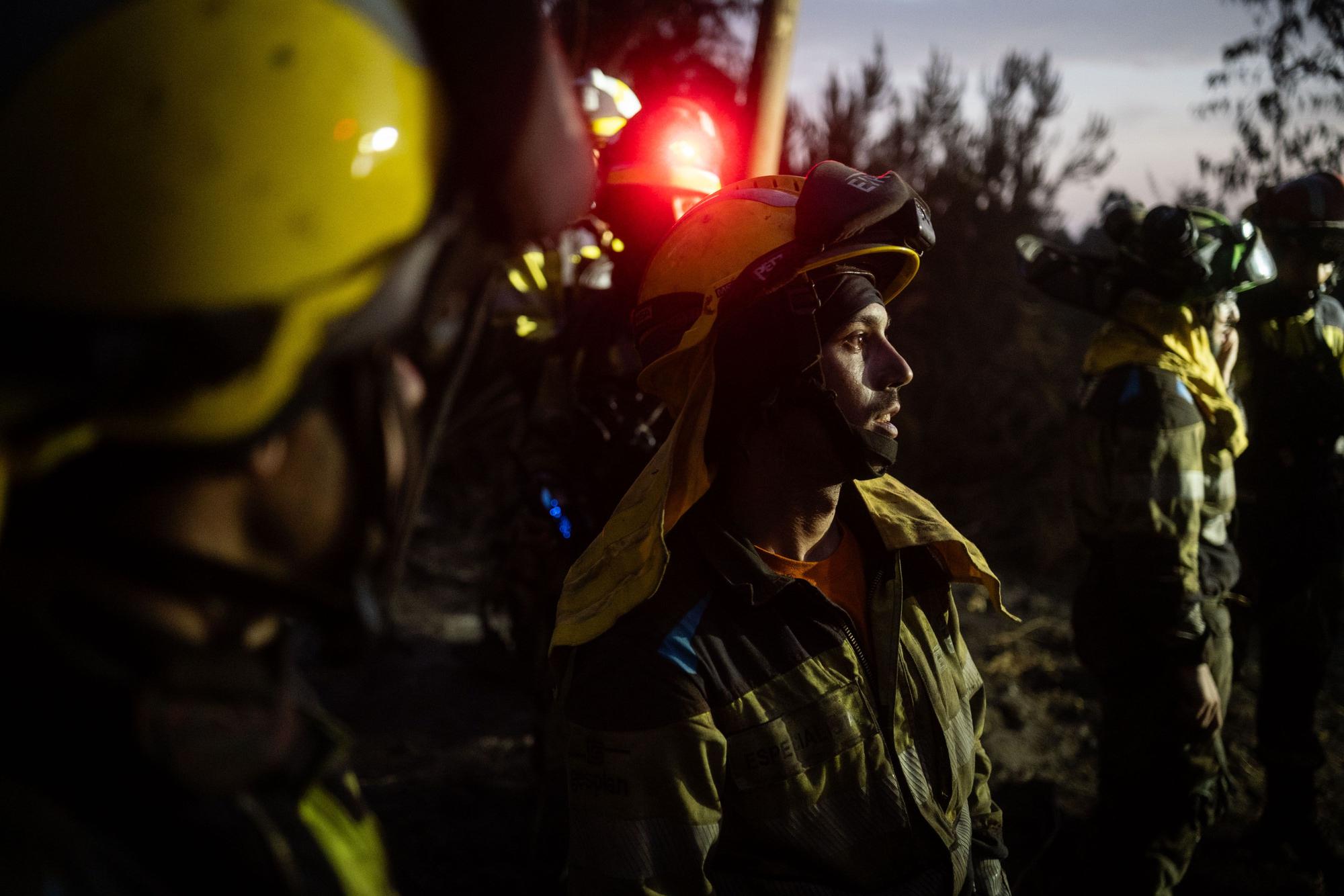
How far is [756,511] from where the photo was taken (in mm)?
2213

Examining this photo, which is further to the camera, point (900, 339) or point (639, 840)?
point (900, 339)

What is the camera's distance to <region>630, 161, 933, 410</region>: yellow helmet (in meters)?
2.11

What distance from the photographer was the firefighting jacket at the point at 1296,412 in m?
4.53

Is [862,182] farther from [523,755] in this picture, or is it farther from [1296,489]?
[523,755]

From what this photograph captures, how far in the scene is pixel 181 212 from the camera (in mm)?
865

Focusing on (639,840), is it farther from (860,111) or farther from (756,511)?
(860,111)

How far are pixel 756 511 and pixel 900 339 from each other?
289 inches

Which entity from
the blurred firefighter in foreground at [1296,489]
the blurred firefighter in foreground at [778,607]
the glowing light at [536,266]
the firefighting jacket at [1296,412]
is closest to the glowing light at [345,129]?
the blurred firefighter in foreground at [778,607]

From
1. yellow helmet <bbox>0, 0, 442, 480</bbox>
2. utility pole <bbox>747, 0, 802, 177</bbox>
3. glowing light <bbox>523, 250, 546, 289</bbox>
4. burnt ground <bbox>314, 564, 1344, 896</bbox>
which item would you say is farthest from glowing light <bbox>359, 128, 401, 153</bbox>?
glowing light <bbox>523, 250, 546, 289</bbox>

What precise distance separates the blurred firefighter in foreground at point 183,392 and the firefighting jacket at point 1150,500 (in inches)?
128

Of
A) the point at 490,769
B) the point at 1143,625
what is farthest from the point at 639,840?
the point at 490,769

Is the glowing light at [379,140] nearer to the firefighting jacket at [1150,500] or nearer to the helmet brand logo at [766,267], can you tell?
the helmet brand logo at [766,267]

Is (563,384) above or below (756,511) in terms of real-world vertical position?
below

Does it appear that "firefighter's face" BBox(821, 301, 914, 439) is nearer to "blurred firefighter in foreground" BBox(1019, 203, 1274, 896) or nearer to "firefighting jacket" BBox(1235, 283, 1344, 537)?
"blurred firefighter in foreground" BBox(1019, 203, 1274, 896)
